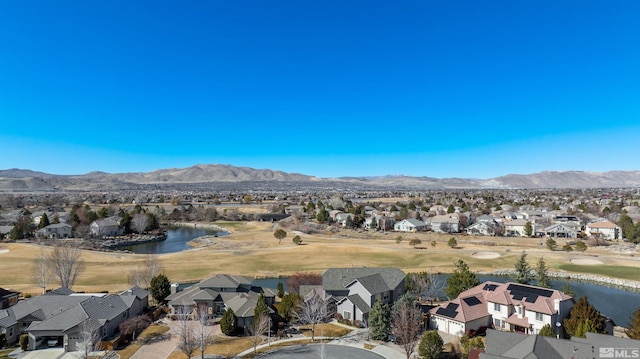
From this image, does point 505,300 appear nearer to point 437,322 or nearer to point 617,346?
point 437,322

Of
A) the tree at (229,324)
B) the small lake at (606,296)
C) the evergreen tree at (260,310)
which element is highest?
the evergreen tree at (260,310)

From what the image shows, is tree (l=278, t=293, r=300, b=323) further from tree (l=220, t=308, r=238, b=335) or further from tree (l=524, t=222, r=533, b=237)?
tree (l=524, t=222, r=533, b=237)

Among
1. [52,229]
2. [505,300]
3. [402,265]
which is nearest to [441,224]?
[402,265]

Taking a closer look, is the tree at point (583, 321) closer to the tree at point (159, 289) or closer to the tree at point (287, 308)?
Answer: the tree at point (287, 308)

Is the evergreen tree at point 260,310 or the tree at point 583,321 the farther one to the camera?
the evergreen tree at point 260,310

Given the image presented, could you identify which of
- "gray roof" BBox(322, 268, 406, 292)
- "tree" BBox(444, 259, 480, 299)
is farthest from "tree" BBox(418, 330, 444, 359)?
"tree" BBox(444, 259, 480, 299)

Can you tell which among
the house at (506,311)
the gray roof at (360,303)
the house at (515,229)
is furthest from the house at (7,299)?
the house at (515,229)
